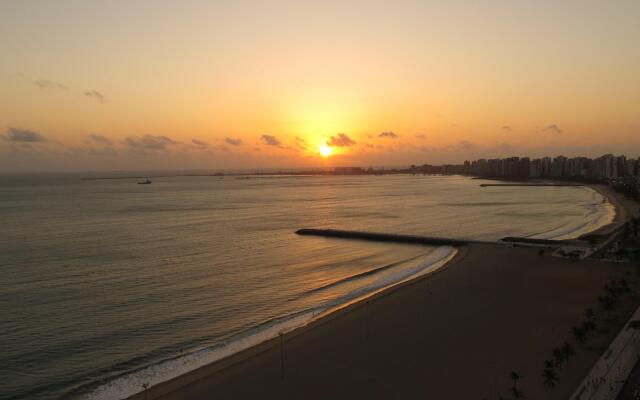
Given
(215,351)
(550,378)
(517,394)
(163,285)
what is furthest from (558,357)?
Result: (163,285)

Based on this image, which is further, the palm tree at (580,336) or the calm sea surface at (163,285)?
the calm sea surface at (163,285)

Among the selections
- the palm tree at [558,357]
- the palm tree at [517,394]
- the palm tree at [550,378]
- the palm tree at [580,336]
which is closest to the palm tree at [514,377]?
the palm tree at [517,394]

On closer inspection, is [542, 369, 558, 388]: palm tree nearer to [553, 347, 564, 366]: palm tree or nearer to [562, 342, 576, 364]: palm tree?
[553, 347, 564, 366]: palm tree

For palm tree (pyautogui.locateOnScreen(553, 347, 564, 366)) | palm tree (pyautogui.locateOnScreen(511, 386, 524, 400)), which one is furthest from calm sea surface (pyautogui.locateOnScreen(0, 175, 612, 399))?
palm tree (pyautogui.locateOnScreen(553, 347, 564, 366))

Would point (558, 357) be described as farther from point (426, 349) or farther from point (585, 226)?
point (585, 226)

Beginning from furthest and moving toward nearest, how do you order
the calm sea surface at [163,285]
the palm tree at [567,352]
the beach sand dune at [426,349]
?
1. the calm sea surface at [163,285]
2. the palm tree at [567,352]
3. the beach sand dune at [426,349]

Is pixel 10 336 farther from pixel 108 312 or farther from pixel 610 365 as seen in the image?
pixel 610 365

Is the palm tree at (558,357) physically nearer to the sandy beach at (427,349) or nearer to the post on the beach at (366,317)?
the sandy beach at (427,349)
